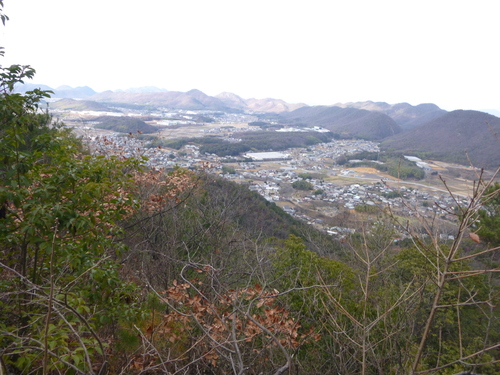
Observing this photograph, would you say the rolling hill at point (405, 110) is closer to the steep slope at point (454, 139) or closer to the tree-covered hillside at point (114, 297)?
the steep slope at point (454, 139)

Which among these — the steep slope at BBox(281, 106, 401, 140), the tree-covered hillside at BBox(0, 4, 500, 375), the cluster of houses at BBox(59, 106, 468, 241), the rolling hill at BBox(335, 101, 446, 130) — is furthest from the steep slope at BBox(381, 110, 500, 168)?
the tree-covered hillside at BBox(0, 4, 500, 375)

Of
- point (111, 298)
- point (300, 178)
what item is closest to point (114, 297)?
point (111, 298)

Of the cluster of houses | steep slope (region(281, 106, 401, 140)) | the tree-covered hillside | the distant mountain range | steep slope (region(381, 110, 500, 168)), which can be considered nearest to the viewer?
the tree-covered hillside

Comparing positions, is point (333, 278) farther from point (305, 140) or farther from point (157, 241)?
point (305, 140)

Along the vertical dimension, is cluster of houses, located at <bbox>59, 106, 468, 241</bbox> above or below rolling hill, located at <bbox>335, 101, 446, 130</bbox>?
below

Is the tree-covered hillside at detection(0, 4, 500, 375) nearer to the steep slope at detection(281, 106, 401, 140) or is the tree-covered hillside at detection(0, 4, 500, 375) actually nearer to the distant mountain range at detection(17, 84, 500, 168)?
the distant mountain range at detection(17, 84, 500, 168)

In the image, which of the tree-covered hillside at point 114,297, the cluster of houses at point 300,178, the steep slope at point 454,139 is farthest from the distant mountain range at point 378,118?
the tree-covered hillside at point 114,297

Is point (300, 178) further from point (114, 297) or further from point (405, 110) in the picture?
point (405, 110)
